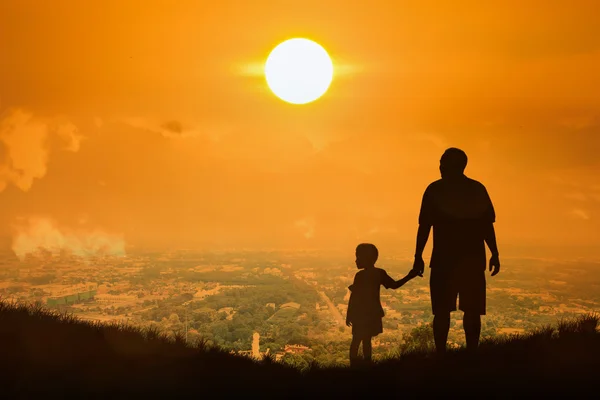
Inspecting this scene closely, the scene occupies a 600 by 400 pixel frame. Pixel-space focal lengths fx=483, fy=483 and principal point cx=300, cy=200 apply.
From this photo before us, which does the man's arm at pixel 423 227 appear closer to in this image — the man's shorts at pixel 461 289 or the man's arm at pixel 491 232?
the man's shorts at pixel 461 289

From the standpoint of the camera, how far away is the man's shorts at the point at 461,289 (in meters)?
8.23

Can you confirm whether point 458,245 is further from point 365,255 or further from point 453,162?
point 365,255

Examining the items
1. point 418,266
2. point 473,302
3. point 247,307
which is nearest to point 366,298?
point 418,266

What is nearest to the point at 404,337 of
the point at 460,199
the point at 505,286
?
the point at 460,199

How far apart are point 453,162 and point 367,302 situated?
3.09 m

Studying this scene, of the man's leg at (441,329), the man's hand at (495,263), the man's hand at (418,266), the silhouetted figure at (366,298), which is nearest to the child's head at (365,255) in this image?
the silhouetted figure at (366,298)

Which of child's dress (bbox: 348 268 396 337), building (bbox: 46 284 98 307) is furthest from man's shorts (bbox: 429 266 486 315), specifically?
building (bbox: 46 284 98 307)

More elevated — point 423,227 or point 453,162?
point 453,162

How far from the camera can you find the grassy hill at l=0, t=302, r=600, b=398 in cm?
599

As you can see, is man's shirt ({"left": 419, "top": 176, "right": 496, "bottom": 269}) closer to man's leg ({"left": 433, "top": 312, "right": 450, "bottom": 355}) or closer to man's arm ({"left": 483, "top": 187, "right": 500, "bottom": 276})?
man's arm ({"left": 483, "top": 187, "right": 500, "bottom": 276})

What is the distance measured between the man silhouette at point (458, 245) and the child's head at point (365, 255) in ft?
3.79

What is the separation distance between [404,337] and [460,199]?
5.90 meters

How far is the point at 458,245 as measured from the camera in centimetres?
828

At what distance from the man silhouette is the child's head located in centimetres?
115
